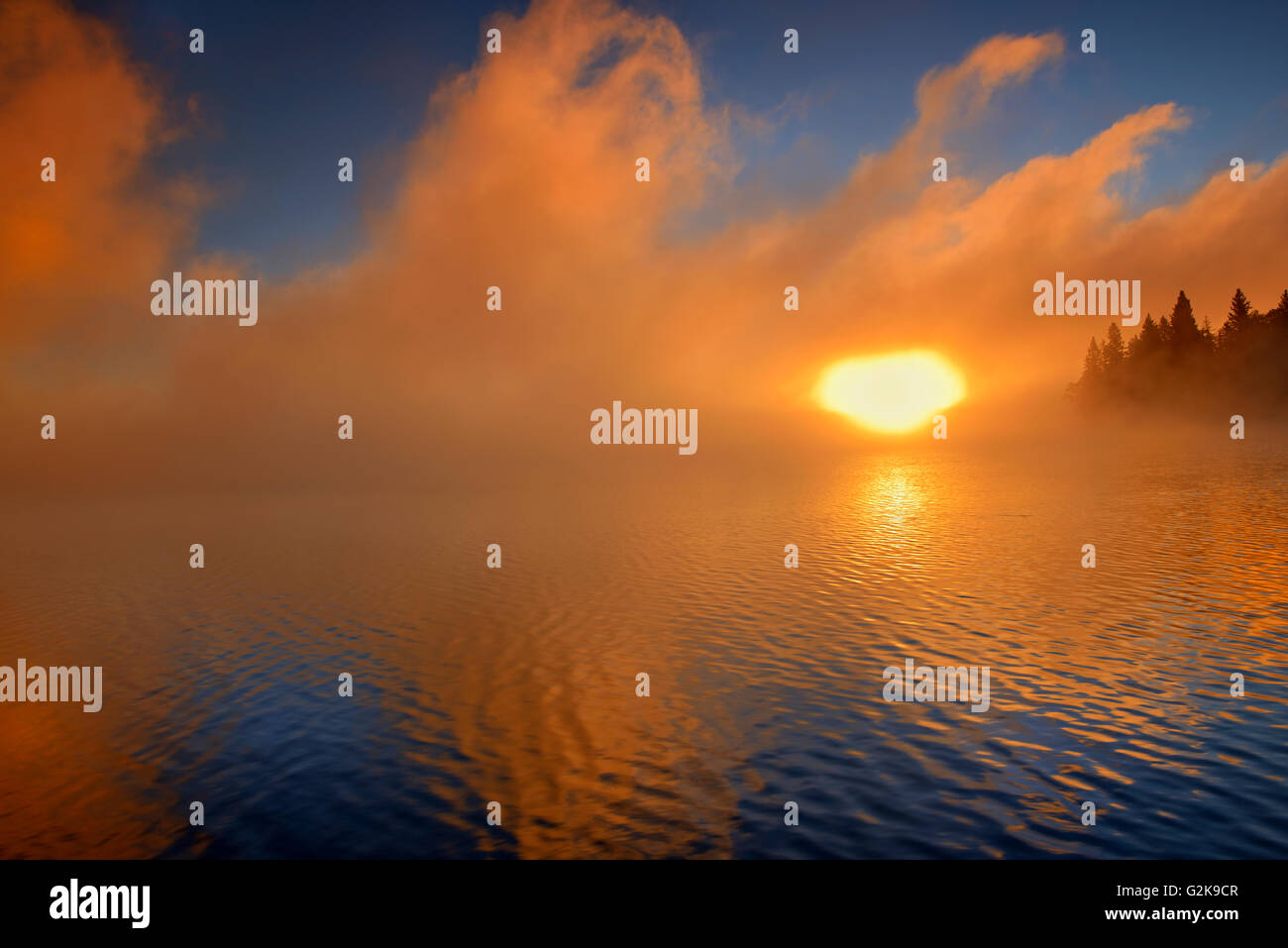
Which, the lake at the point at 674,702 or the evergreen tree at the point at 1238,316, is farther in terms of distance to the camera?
the evergreen tree at the point at 1238,316

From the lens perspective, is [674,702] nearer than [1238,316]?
Yes

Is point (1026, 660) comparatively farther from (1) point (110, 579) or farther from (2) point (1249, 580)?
(1) point (110, 579)

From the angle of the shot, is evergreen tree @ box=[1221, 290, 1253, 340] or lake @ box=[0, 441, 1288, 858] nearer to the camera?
lake @ box=[0, 441, 1288, 858]

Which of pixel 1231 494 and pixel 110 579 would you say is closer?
pixel 110 579

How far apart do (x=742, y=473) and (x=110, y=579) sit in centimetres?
13224

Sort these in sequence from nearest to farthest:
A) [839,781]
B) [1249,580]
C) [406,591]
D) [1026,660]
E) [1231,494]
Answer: [839,781] < [1026,660] < [1249,580] < [406,591] < [1231,494]

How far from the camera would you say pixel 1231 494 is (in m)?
76.9

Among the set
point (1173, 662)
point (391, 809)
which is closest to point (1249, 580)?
point (1173, 662)

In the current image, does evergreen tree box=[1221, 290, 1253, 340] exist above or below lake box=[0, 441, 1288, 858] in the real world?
above

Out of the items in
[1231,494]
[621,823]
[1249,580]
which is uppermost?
[1231,494]

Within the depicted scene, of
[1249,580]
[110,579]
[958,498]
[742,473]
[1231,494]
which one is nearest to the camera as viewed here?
[1249,580]

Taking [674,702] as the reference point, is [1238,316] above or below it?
above

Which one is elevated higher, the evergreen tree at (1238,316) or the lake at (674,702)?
the evergreen tree at (1238,316)
